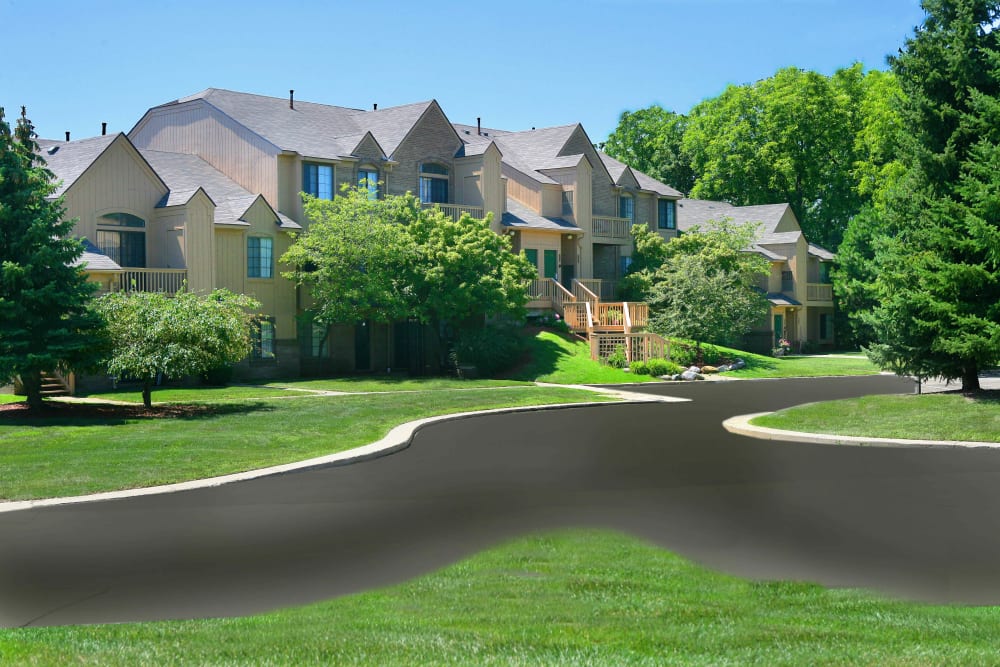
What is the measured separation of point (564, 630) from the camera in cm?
802

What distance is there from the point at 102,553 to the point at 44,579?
49.7 inches

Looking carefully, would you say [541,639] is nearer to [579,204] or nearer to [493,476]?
[493,476]

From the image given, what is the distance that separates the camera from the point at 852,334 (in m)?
71.1

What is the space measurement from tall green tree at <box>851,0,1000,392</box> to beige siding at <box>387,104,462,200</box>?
2382 centimetres

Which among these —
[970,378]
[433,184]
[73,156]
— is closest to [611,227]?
[433,184]

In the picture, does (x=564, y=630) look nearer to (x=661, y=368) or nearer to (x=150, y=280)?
(x=150, y=280)

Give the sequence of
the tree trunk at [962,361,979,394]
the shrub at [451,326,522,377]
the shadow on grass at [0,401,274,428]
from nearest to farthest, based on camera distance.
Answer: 1. the shadow on grass at [0,401,274,428]
2. the tree trunk at [962,361,979,394]
3. the shrub at [451,326,522,377]

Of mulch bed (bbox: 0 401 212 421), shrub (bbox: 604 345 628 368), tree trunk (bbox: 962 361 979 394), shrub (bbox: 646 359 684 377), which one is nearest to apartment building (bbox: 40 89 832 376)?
shrub (bbox: 604 345 628 368)

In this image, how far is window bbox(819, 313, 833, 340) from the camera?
72488mm

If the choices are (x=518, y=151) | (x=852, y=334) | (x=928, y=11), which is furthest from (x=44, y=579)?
(x=852, y=334)

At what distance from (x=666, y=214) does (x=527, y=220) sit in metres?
12.6

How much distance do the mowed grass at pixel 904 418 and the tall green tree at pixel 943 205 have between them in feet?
4.20

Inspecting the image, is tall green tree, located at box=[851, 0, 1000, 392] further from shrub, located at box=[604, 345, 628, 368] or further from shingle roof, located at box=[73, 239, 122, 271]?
shingle roof, located at box=[73, 239, 122, 271]

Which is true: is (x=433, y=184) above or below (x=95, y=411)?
above
